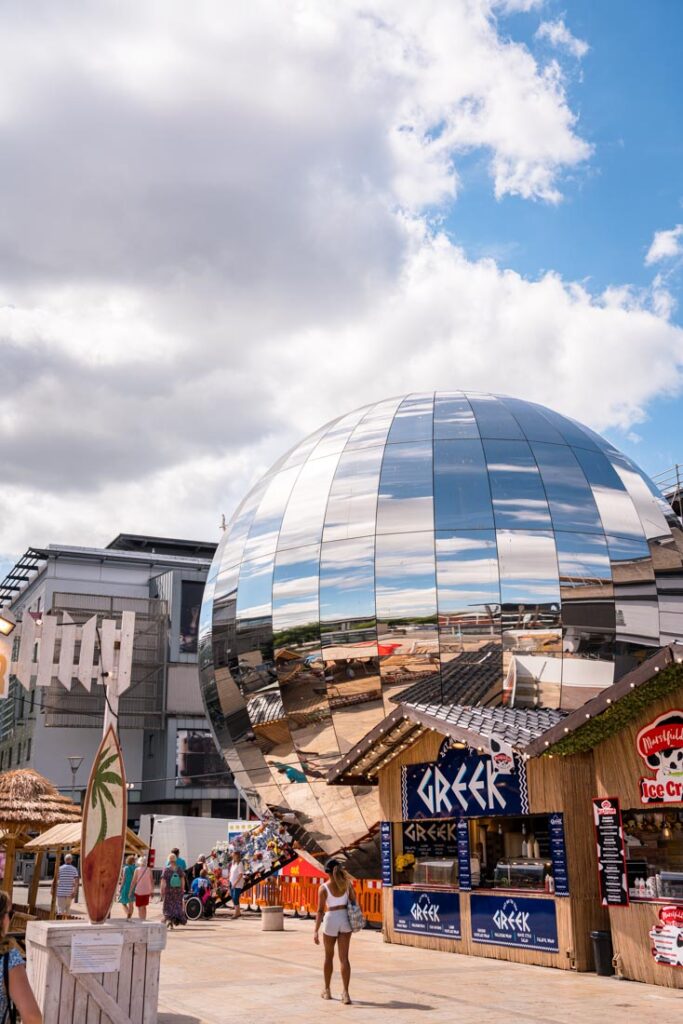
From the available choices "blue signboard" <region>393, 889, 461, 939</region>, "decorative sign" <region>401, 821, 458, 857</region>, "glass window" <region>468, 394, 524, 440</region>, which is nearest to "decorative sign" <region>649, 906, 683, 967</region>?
"blue signboard" <region>393, 889, 461, 939</region>

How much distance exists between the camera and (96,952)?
28.6 feet

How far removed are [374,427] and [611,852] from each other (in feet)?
29.8

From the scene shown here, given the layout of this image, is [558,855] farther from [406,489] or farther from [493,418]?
[493,418]

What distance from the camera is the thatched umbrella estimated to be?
61.5 feet

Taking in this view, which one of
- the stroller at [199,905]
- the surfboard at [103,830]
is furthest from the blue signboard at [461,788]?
the stroller at [199,905]

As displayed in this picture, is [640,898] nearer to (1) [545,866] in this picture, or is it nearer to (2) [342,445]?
(1) [545,866]

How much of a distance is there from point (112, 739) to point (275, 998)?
465 centimetres

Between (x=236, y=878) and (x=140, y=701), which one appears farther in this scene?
(x=140, y=701)

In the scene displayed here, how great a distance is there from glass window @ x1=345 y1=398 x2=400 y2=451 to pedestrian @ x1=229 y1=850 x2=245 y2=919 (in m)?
A: 11.6

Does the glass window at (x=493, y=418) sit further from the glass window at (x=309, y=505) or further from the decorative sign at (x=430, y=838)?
the decorative sign at (x=430, y=838)

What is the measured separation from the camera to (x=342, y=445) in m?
19.2

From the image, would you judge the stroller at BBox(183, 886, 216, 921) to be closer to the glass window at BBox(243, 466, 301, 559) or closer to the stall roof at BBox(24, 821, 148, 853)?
the stall roof at BBox(24, 821, 148, 853)

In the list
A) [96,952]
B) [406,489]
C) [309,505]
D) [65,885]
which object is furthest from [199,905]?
[96,952]

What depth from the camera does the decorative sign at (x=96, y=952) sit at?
A: 8609 mm
